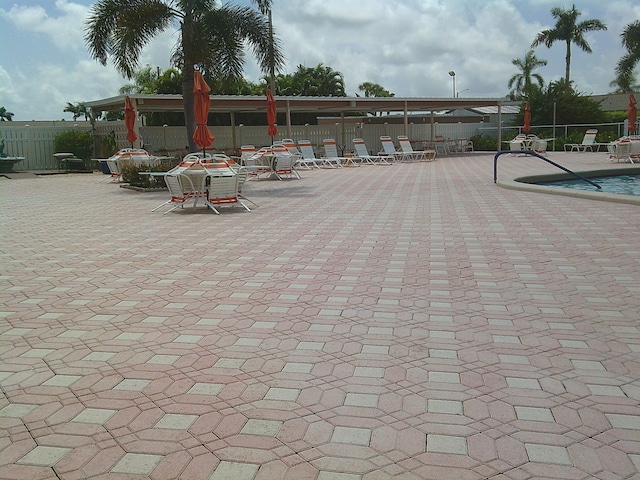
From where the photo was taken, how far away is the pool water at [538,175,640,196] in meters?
14.0

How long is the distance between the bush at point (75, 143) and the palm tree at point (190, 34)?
8.19m

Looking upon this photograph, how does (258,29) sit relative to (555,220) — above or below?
above

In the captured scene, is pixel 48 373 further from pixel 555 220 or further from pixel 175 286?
pixel 555 220

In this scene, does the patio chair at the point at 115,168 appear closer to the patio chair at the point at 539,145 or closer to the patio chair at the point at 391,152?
the patio chair at the point at 391,152

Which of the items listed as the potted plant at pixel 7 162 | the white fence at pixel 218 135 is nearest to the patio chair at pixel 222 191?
the white fence at pixel 218 135

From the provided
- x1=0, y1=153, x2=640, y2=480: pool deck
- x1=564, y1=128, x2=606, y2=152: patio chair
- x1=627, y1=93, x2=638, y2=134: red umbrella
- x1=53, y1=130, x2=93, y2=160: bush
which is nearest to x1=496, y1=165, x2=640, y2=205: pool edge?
x1=0, y1=153, x2=640, y2=480: pool deck

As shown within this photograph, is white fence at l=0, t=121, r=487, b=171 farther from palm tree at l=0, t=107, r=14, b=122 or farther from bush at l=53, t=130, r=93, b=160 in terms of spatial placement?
palm tree at l=0, t=107, r=14, b=122

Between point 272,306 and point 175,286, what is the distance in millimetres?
1167

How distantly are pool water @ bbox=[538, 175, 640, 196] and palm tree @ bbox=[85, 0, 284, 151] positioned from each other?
8043mm

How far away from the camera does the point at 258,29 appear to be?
15.6 meters

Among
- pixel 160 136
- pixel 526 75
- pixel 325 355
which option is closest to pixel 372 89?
pixel 526 75

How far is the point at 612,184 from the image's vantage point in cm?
1528

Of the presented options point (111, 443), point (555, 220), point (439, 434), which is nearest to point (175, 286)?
point (111, 443)

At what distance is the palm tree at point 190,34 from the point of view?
1489cm
